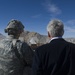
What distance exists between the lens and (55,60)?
3580 mm

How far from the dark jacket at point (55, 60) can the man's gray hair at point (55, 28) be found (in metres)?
0.14

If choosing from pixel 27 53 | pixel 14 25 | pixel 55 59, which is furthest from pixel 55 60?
pixel 14 25

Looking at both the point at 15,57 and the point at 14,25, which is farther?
the point at 14,25

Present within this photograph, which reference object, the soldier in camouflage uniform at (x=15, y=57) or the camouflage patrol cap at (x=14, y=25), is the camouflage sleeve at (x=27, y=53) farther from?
the camouflage patrol cap at (x=14, y=25)

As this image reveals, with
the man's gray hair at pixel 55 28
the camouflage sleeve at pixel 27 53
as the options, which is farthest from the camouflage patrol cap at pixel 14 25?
the man's gray hair at pixel 55 28

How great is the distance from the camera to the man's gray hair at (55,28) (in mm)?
3684

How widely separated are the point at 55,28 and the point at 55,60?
42 cm

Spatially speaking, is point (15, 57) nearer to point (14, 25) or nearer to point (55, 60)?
point (14, 25)

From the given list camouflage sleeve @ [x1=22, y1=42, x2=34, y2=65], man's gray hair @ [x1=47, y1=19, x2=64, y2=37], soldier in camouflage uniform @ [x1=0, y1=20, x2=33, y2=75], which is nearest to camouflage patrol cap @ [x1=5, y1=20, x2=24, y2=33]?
soldier in camouflage uniform @ [x1=0, y1=20, x2=33, y2=75]

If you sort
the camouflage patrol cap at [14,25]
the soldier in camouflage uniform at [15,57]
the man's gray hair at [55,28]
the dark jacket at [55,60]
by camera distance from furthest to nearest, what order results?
the camouflage patrol cap at [14,25], the soldier in camouflage uniform at [15,57], the man's gray hair at [55,28], the dark jacket at [55,60]

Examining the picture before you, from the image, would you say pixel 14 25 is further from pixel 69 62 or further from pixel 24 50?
pixel 69 62

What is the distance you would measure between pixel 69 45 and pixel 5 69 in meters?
1.38

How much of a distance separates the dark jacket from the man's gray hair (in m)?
0.14

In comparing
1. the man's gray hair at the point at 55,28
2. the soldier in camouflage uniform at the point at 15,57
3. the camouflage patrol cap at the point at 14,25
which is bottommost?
the soldier in camouflage uniform at the point at 15,57
